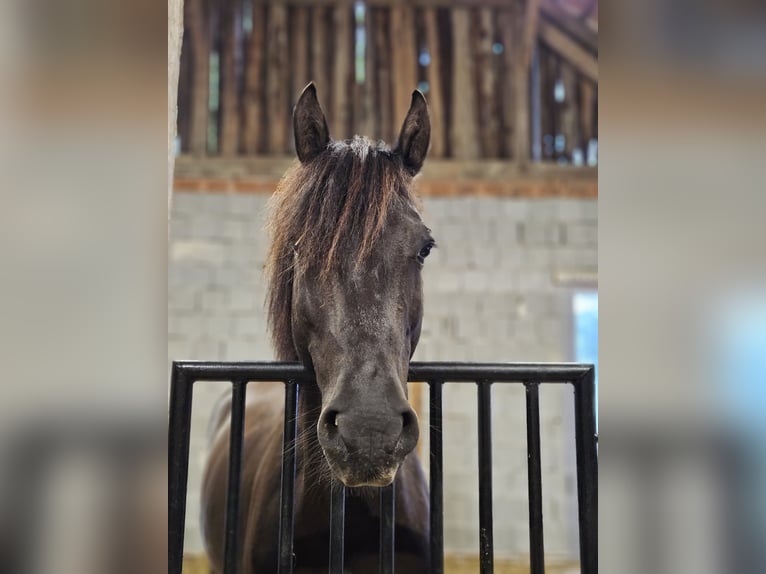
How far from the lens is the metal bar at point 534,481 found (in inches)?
49.8

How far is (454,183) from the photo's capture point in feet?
18.7

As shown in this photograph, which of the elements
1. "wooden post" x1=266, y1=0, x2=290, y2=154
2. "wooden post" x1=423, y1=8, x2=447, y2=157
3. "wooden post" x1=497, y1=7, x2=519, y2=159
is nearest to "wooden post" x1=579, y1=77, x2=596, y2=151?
"wooden post" x1=497, y1=7, x2=519, y2=159

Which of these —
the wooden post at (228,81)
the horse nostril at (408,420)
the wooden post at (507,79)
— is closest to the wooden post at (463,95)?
the wooden post at (507,79)

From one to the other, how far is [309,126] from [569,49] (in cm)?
523

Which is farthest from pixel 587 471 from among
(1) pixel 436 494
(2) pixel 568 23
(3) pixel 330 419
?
(2) pixel 568 23

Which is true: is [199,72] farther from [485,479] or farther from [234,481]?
[485,479]

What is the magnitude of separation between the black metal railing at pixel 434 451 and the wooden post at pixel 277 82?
16.1 ft

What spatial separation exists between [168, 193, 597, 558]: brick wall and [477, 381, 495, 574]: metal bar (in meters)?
4.06

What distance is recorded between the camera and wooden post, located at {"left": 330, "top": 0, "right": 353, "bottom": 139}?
593 centimetres

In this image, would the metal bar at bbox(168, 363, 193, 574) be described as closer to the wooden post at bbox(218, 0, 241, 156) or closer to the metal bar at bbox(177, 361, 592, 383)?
the metal bar at bbox(177, 361, 592, 383)
